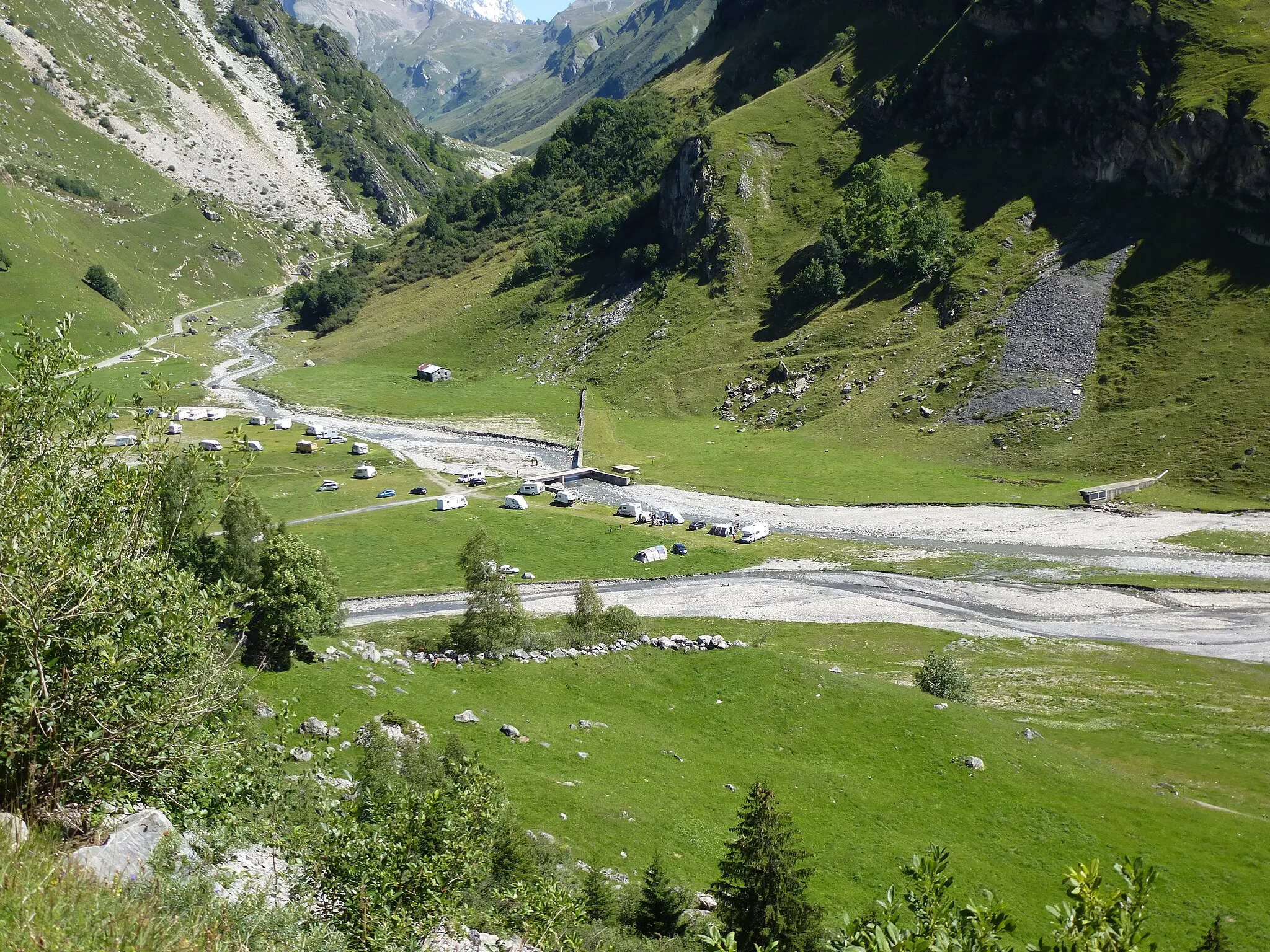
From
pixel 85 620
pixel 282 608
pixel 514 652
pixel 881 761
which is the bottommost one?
pixel 881 761

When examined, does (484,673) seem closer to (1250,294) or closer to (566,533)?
(566,533)

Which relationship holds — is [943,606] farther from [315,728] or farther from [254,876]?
[254,876]

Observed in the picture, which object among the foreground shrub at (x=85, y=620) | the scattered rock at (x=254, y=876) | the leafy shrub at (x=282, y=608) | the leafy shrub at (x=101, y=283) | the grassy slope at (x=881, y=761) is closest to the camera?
the foreground shrub at (x=85, y=620)

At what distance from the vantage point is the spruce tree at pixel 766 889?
981 inches

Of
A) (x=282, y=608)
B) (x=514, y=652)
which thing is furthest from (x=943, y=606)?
(x=282, y=608)

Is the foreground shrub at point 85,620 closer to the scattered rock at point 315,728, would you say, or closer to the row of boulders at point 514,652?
the scattered rock at point 315,728

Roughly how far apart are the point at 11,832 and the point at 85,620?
399cm

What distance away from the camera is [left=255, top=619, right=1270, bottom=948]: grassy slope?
3600 centimetres

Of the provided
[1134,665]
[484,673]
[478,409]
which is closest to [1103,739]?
[1134,665]

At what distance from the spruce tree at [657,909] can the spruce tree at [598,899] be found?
1.03 metres

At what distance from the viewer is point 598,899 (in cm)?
2728

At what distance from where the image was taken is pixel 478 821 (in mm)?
20219

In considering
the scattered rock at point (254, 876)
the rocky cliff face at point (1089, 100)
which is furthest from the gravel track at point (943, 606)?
the rocky cliff face at point (1089, 100)

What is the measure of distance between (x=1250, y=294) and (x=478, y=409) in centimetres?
11510
